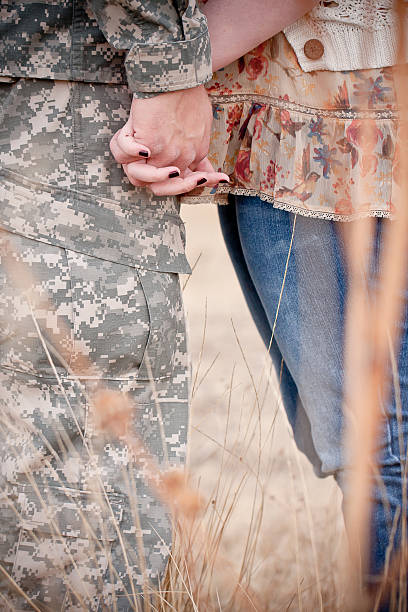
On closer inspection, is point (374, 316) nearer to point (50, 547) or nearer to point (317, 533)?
point (50, 547)

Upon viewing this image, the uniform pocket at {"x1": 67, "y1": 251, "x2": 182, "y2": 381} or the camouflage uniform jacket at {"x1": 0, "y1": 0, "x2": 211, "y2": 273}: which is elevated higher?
the camouflage uniform jacket at {"x1": 0, "y1": 0, "x2": 211, "y2": 273}

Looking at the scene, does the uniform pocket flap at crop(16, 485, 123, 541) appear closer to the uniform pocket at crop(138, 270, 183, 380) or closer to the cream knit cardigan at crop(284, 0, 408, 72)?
the uniform pocket at crop(138, 270, 183, 380)

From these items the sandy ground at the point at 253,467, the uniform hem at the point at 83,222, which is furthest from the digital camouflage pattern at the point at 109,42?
the sandy ground at the point at 253,467

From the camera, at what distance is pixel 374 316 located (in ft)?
3.22

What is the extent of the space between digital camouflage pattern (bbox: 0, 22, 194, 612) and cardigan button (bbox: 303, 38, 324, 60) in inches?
10.4

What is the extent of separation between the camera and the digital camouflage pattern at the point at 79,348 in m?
0.86

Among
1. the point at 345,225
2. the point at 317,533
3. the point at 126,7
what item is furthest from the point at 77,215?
the point at 317,533

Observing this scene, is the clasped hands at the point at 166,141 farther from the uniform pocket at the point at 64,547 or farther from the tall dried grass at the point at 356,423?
the uniform pocket at the point at 64,547

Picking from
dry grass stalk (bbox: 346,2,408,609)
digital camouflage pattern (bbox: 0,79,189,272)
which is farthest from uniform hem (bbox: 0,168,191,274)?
dry grass stalk (bbox: 346,2,408,609)

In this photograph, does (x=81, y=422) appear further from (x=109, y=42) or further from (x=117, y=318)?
(x=109, y=42)

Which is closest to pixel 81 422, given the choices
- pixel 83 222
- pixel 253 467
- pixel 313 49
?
pixel 83 222

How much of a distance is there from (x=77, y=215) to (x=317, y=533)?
4.50 ft

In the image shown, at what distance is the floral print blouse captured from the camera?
945 mm

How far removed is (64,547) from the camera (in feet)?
3.03
